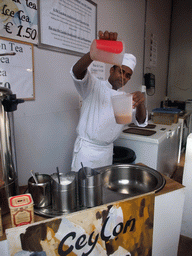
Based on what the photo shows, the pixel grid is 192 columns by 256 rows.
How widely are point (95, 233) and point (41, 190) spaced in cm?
27

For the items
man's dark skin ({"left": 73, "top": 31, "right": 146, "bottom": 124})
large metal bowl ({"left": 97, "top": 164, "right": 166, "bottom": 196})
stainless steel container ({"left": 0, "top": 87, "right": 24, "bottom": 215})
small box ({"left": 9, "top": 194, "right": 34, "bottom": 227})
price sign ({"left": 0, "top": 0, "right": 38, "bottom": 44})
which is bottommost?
large metal bowl ({"left": 97, "top": 164, "right": 166, "bottom": 196})

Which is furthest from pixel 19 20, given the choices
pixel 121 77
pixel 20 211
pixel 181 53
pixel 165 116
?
pixel 181 53

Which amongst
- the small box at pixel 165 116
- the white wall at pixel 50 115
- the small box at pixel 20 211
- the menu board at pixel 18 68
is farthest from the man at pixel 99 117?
the small box at pixel 165 116

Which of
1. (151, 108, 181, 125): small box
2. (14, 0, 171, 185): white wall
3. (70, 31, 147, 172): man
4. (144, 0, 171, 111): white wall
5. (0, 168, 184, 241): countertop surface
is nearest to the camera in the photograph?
(0, 168, 184, 241): countertop surface

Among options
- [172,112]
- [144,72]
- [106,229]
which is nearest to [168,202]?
[106,229]

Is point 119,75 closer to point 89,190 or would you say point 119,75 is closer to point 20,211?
point 89,190

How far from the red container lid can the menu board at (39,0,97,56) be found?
0.81 m

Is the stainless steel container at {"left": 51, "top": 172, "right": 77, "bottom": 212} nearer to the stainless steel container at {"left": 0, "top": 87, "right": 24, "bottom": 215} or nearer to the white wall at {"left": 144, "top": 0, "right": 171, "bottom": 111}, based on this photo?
the stainless steel container at {"left": 0, "top": 87, "right": 24, "bottom": 215}

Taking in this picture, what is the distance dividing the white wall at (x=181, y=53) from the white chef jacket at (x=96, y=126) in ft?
12.9

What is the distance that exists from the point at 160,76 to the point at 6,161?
436 cm

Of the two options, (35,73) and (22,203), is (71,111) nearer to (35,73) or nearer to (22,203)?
(35,73)

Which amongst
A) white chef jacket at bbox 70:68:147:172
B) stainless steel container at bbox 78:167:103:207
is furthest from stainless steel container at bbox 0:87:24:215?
white chef jacket at bbox 70:68:147:172

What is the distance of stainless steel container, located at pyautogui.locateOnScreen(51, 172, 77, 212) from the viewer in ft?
2.52

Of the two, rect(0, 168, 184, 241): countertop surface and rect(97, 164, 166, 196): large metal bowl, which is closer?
rect(0, 168, 184, 241): countertop surface
